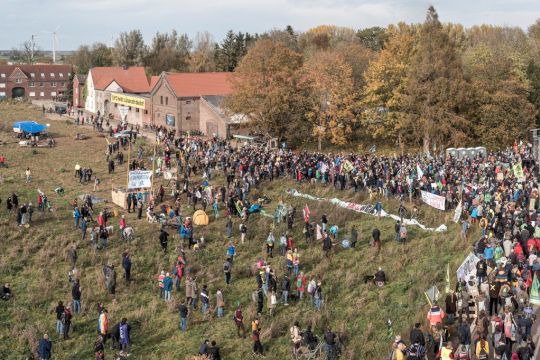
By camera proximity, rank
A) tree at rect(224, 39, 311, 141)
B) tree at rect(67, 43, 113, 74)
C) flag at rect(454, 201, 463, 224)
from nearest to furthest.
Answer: flag at rect(454, 201, 463, 224), tree at rect(224, 39, 311, 141), tree at rect(67, 43, 113, 74)

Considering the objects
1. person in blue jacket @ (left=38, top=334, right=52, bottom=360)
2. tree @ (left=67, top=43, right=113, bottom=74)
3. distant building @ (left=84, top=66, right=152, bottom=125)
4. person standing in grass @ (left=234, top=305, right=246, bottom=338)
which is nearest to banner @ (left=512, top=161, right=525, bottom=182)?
person standing in grass @ (left=234, top=305, right=246, bottom=338)

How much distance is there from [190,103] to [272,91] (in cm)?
1500

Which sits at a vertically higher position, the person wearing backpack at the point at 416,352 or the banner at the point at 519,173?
the banner at the point at 519,173

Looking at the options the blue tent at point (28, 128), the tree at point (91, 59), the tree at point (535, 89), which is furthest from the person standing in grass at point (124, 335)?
the tree at point (91, 59)

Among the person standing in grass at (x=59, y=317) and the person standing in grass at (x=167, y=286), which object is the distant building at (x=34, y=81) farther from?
the person standing in grass at (x=59, y=317)

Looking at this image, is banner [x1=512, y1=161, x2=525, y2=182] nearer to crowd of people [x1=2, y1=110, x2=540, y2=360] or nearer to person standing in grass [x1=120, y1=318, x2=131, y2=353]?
crowd of people [x1=2, y1=110, x2=540, y2=360]

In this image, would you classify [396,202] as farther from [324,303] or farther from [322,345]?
[322,345]

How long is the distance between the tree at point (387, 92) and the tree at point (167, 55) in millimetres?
55330

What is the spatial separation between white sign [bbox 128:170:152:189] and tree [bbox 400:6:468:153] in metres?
23.9

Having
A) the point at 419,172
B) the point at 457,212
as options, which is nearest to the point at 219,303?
the point at 457,212

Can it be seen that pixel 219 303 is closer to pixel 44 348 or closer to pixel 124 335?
pixel 124 335

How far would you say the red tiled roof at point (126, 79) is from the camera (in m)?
79.9

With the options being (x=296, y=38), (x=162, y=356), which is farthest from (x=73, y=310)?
(x=296, y=38)

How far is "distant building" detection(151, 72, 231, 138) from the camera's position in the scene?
198 feet
